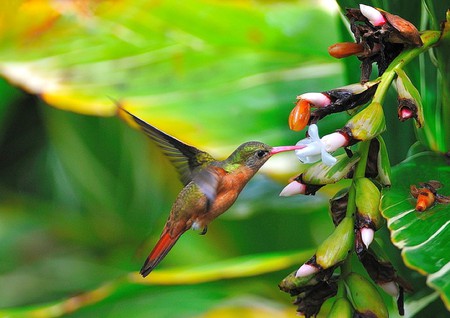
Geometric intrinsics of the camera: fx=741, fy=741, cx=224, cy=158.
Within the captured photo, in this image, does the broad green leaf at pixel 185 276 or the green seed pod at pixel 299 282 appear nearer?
the green seed pod at pixel 299 282

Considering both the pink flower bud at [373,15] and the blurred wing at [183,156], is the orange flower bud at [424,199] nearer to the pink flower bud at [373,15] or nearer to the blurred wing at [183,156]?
the pink flower bud at [373,15]

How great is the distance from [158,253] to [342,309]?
1.06 feet

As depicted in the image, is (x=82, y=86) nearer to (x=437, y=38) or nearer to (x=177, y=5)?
(x=177, y=5)

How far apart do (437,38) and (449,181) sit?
159mm

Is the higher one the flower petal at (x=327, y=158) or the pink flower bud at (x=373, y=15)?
the pink flower bud at (x=373, y=15)

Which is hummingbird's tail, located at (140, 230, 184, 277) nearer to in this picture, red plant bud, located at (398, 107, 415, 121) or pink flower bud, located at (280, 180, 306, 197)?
pink flower bud, located at (280, 180, 306, 197)

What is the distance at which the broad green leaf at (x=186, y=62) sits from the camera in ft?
4.52

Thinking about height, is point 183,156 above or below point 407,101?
below

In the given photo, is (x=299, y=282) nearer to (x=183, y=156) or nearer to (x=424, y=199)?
(x=424, y=199)

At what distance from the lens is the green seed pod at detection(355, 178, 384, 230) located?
0.68 m

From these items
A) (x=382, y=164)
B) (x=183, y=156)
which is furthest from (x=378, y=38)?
(x=183, y=156)

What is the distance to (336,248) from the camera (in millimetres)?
677

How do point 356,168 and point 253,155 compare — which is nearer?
point 356,168

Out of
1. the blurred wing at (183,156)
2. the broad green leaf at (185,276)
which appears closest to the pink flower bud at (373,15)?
the blurred wing at (183,156)
